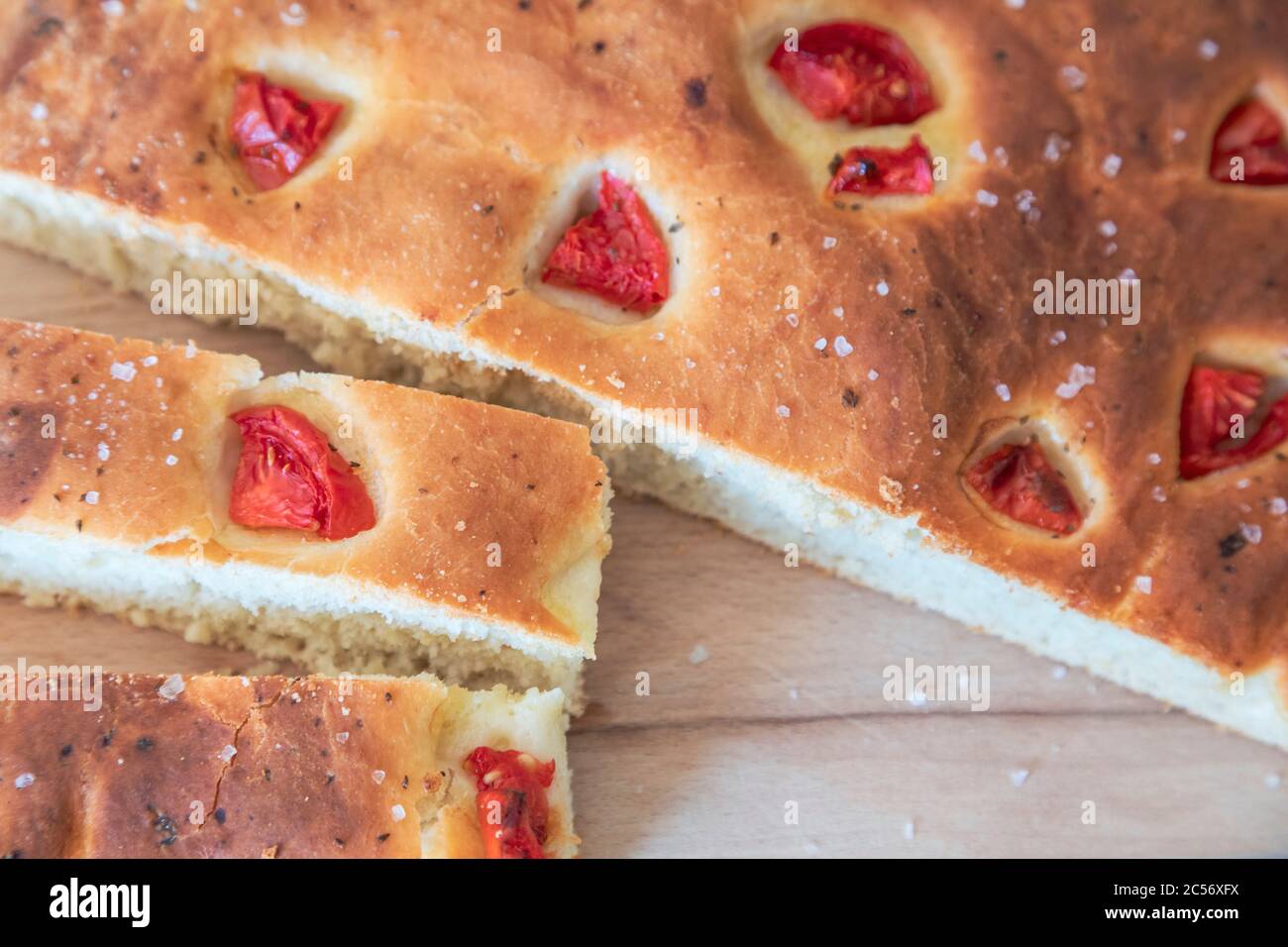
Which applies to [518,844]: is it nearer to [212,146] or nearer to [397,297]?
[397,297]

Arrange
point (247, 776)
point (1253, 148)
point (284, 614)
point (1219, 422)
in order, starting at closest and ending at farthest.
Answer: point (247, 776) → point (284, 614) → point (1219, 422) → point (1253, 148)

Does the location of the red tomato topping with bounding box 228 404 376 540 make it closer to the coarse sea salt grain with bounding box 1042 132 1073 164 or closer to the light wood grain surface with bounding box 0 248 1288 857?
the light wood grain surface with bounding box 0 248 1288 857

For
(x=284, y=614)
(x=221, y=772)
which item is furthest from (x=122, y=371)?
(x=221, y=772)

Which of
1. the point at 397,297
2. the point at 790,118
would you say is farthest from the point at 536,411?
the point at 790,118

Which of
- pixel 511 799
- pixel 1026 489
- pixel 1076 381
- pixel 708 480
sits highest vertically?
pixel 1076 381

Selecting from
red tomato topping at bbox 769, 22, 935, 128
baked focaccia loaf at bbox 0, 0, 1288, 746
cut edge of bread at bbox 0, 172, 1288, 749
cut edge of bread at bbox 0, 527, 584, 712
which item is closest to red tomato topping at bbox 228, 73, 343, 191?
baked focaccia loaf at bbox 0, 0, 1288, 746

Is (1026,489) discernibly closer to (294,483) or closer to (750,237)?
(750,237)

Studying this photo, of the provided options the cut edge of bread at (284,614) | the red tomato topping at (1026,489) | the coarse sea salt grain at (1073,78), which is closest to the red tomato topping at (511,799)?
the cut edge of bread at (284,614)
